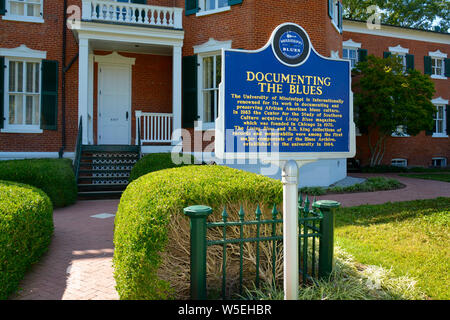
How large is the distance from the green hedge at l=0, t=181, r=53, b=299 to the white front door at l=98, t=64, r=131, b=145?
8.01 metres

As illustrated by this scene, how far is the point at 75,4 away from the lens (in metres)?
12.2

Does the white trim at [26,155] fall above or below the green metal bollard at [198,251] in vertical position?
above

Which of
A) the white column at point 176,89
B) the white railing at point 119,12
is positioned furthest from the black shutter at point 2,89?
the white column at point 176,89

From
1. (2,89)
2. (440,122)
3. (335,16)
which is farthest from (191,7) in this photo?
(440,122)

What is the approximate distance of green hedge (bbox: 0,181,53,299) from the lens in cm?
338

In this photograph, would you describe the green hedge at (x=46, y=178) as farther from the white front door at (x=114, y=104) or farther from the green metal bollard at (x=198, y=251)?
the green metal bollard at (x=198, y=251)

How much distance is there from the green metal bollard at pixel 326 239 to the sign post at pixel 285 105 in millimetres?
569

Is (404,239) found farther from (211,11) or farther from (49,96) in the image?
(49,96)

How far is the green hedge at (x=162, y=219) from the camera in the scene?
2.96 meters

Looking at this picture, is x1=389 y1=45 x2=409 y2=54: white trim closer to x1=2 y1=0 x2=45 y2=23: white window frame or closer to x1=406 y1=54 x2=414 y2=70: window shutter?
x1=406 y1=54 x2=414 y2=70: window shutter

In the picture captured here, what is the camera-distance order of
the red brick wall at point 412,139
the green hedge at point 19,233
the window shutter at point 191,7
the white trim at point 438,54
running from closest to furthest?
the green hedge at point 19,233 → the window shutter at point 191,7 → the red brick wall at point 412,139 → the white trim at point 438,54

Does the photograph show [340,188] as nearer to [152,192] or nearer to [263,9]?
[263,9]

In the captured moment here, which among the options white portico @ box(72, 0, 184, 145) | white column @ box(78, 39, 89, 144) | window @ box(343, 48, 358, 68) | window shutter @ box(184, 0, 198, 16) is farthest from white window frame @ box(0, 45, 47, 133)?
window @ box(343, 48, 358, 68)

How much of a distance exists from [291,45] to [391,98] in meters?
15.1
